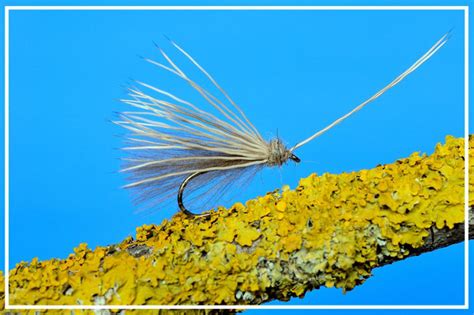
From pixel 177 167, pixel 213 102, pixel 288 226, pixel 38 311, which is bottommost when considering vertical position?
pixel 38 311

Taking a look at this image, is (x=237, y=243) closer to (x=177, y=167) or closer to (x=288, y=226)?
(x=288, y=226)

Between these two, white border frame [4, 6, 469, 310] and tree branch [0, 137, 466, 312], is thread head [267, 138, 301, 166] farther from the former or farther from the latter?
white border frame [4, 6, 469, 310]

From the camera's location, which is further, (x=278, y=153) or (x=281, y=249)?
(x=278, y=153)

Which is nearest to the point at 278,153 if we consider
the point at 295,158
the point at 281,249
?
the point at 295,158

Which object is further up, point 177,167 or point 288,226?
point 177,167

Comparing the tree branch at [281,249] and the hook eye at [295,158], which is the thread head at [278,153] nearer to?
the hook eye at [295,158]

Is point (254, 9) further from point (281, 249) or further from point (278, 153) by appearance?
point (281, 249)

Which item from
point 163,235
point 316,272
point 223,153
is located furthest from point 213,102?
point 316,272

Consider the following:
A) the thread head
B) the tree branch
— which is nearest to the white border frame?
the tree branch
